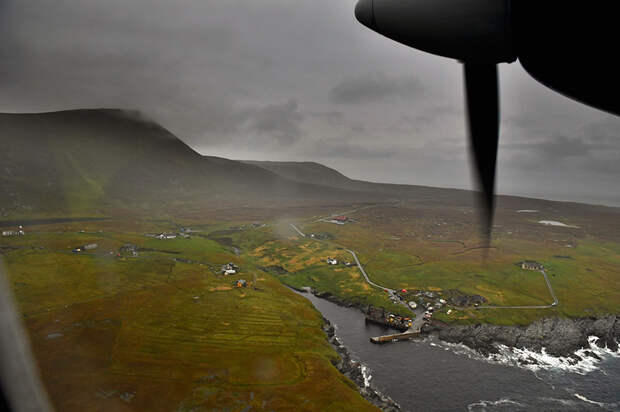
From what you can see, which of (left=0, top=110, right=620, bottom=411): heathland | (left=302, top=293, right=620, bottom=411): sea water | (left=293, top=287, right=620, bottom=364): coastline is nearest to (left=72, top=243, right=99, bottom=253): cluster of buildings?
(left=0, top=110, right=620, bottom=411): heathland

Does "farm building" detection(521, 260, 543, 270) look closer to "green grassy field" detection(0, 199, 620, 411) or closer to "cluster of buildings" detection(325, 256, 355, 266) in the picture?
"green grassy field" detection(0, 199, 620, 411)

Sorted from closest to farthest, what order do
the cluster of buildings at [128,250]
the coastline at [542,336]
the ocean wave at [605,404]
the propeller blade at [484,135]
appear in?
the propeller blade at [484,135]
the ocean wave at [605,404]
the coastline at [542,336]
the cluster of buildings at [128,250]

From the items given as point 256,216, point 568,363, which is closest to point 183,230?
point 256,216

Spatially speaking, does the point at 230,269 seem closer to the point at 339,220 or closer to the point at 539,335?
the point at 539,335

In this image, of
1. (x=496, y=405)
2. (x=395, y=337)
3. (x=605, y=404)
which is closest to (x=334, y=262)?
(x=395, y=337)

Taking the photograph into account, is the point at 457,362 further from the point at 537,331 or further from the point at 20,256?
the point at 20,256

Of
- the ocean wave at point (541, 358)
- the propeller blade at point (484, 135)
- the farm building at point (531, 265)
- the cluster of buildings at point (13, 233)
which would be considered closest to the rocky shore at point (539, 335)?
the ocean wave at point (541, 358)

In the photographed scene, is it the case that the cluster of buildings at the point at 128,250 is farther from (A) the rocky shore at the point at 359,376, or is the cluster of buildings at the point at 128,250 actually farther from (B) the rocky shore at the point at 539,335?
(B) the rocky shore at the point at 539,335
